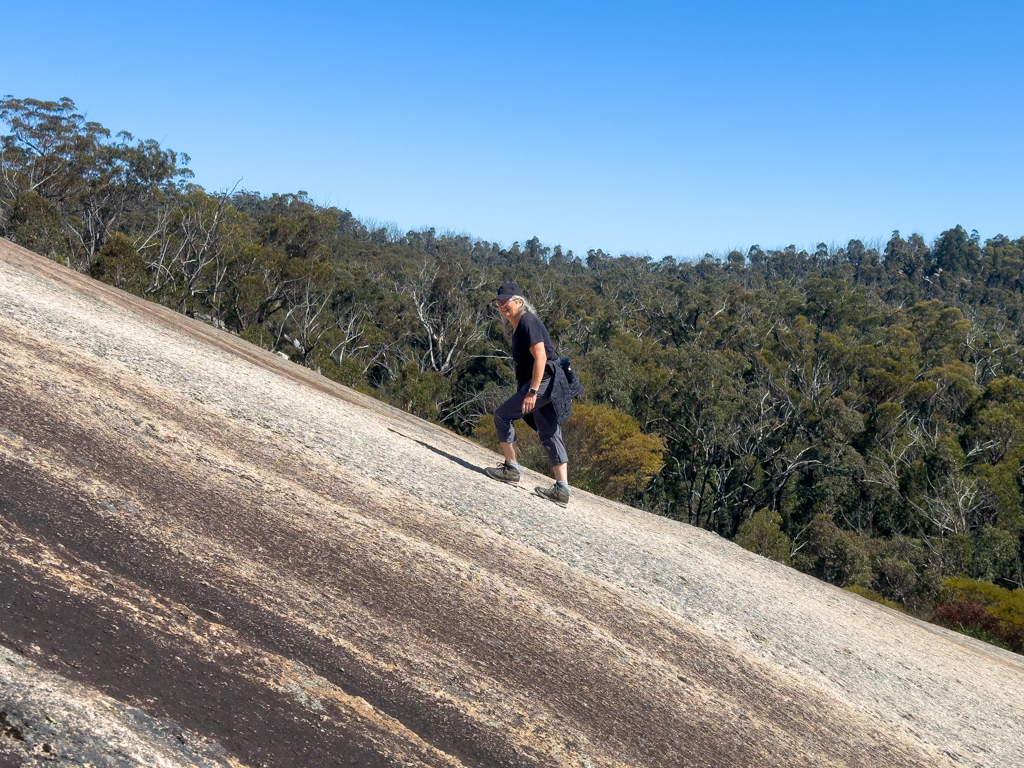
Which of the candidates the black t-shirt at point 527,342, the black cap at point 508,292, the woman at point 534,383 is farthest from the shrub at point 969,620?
the black cap at point 508,292

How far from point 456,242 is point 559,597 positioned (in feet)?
346

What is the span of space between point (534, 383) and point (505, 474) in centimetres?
136

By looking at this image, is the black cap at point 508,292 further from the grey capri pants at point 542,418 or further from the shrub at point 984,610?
the shrub at point 984,610

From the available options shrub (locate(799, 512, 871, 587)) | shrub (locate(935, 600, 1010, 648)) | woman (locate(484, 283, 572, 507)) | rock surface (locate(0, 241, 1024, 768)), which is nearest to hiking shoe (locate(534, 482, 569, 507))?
woman (locate(484, 283, 572, 507))

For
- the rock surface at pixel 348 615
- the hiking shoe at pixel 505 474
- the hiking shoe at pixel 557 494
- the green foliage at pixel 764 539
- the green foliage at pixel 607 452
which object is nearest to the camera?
the rock surface at pixel 348 615

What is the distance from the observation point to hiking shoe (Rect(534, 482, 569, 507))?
28.1 ft

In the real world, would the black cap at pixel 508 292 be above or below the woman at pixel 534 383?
above

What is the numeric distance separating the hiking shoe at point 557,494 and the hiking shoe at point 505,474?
10.9 inches

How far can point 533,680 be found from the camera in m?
4.77

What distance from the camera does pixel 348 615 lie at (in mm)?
4648

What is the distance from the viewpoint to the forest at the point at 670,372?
107ft

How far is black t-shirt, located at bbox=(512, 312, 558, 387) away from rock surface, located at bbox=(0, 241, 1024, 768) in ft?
3.57

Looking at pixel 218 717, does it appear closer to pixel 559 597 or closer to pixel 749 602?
pixel 559 597

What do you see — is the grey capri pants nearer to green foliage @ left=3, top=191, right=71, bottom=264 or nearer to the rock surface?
the rock surface
